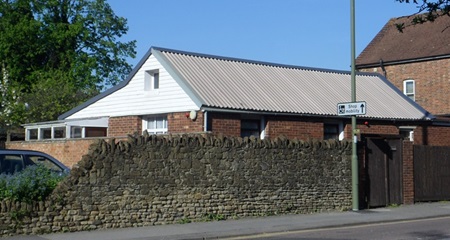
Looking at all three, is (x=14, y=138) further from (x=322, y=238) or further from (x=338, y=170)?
(x=322, y=238)

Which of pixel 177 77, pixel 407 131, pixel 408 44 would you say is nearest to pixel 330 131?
pixel 407 131

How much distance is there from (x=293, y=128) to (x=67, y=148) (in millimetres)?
7896

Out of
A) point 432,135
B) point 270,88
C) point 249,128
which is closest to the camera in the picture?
point 249,128

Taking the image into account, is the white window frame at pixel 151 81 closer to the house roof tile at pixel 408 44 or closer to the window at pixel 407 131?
the window at pixel 407 131

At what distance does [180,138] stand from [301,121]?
26.2 ft

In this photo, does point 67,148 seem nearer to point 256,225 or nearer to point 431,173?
point 256,225

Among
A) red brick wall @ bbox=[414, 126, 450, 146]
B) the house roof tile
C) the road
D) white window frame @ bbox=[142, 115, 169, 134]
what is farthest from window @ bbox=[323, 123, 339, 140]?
the house roof tile

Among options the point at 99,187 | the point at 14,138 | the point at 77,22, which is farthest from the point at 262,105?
the point at 77,22

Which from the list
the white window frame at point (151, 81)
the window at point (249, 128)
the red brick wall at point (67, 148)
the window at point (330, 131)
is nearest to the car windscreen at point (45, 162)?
the red brick wall at point (67, 148)

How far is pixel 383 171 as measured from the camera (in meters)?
21.4

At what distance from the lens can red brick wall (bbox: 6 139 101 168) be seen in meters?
22.0

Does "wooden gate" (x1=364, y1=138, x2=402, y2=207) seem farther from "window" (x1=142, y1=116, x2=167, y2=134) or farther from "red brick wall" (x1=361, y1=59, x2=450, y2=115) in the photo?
"red brick wall" (x1=361, y1=59, x2=450, y2=115)

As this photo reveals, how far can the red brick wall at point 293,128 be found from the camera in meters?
22.7

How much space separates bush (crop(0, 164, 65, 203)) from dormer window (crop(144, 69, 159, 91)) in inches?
382
